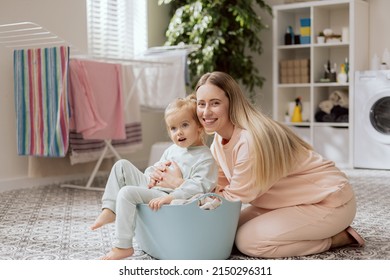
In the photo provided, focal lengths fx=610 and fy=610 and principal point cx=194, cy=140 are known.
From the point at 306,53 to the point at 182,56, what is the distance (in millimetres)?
1596

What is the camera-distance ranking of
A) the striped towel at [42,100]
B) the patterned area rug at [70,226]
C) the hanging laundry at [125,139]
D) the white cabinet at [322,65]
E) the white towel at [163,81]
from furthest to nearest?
1. the white cabinet at [322,65]
2. the white towel at [163,81]
3. the hanging laundry at [125,139]
4. the striped towel at [42,100]
5. the patterned area rug at [70,226]

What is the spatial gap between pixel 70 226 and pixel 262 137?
1.09 metres

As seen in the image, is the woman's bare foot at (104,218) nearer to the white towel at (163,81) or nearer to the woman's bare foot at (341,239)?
the woman's bare foot at (341,239)

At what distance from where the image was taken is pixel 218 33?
493cm

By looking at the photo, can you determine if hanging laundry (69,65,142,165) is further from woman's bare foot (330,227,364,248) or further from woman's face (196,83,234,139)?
woman's bare foot (330,227,364,248)

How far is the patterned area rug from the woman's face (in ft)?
1.51

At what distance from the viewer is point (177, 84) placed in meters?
4.43

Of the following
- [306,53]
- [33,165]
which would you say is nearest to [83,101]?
[33,165]

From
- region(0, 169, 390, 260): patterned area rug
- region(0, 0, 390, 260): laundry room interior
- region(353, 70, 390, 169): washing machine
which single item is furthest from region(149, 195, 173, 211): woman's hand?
region(353, 70, 390, 169): washing machine

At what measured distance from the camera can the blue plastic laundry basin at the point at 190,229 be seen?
192 cm

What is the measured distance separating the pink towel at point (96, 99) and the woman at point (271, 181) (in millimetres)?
1650

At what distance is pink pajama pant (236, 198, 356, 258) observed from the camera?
2.04m

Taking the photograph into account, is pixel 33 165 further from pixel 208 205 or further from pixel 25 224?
pixel 208 205

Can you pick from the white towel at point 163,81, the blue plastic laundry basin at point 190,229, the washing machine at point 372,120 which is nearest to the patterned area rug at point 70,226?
the blue plastic laundry basin at point 190,229
